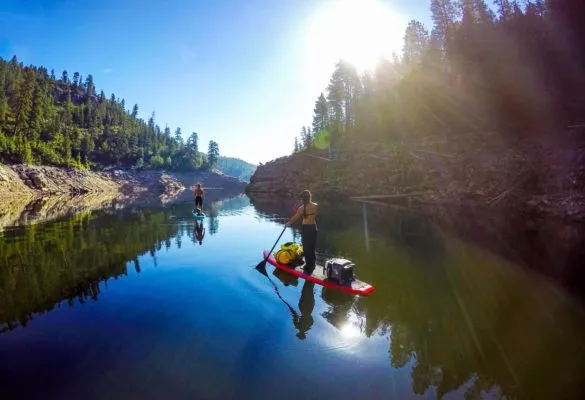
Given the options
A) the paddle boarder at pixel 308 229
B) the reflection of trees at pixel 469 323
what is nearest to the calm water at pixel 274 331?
the reflection of trees at pixel 469 323

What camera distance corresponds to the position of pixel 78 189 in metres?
85.4

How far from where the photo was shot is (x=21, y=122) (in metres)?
82.4

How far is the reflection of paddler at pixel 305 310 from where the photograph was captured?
787cm

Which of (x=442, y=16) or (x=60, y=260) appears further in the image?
(x=442, y=16)

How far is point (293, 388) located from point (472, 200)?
38982 millimetres

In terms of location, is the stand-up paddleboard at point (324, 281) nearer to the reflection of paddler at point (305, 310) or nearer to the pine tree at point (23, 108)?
the reflection of paddler at point (305, 310)

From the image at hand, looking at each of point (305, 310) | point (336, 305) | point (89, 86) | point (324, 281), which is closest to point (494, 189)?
point (324, 281)

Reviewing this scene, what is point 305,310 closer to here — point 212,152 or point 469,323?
point 469,323

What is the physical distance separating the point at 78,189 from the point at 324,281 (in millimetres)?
95493

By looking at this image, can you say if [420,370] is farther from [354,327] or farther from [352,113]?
[352,113]

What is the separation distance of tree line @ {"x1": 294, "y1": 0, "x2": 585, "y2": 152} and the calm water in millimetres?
34816

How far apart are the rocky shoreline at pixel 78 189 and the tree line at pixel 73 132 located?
20.9ft

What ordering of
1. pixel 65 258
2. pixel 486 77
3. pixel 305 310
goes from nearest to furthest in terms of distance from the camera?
pixel 305 310
pixel 65 258
pixel 486 77

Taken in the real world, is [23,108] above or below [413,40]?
below
